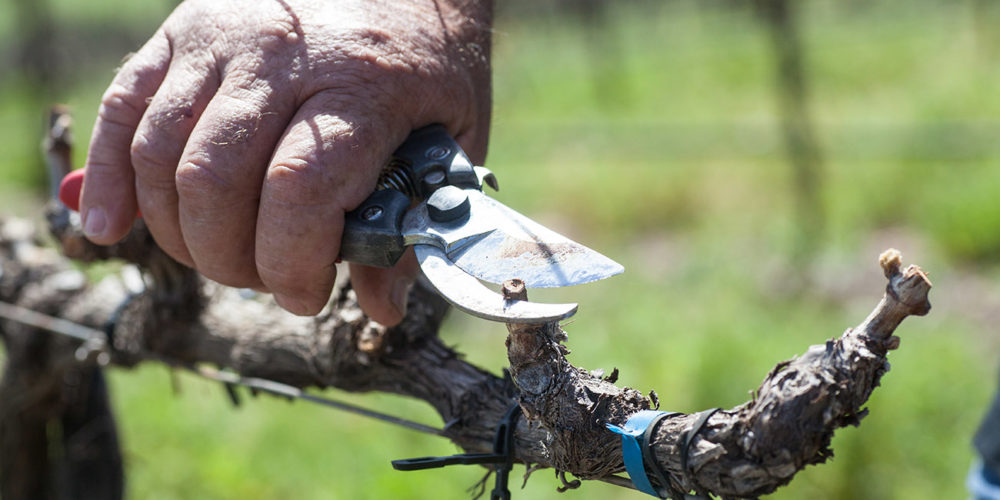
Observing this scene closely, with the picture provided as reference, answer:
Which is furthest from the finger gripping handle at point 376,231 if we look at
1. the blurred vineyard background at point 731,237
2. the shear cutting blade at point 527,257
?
Answer: the blurred vineyard background at point 731,237

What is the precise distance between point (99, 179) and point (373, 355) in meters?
0.56

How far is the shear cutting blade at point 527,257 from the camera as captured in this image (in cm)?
105

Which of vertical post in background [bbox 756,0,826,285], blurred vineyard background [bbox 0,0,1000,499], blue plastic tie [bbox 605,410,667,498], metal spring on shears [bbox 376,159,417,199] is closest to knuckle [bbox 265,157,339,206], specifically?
metal spring on shears [bbox 376,159,417,199]

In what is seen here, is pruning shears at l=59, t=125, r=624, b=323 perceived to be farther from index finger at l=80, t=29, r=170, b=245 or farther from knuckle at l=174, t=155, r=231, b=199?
index finger at l=80, t=29, r=170, b=245

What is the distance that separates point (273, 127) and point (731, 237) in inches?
258

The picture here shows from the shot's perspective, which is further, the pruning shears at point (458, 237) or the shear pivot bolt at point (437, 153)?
the shear pivot bolt at point (437, 153)

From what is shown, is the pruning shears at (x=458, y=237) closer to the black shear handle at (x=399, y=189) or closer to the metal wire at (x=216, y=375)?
the black shear handle at (x=399, y=189)

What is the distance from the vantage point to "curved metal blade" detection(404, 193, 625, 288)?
106 centimetres

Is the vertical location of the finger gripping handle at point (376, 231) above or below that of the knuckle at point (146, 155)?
above

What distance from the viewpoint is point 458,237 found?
1153mm

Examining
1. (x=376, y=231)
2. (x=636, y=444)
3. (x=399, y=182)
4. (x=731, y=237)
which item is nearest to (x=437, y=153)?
(x=399, y=182)

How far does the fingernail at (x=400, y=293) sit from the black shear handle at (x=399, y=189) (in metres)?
0.17

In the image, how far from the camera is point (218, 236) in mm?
1274

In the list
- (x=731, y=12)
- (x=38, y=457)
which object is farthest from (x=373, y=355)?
(x=731, y=12)
